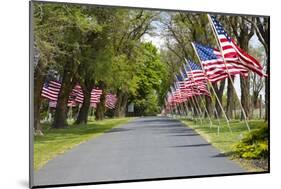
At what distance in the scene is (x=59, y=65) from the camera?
8102 millimetres

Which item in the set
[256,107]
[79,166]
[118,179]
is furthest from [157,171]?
[256,107]

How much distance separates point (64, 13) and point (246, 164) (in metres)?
3.47

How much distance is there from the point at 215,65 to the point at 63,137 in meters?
2.54

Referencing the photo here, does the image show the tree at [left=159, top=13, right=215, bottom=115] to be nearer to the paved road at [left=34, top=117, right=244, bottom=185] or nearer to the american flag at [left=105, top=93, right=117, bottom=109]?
the paved road at [left=34, top=117, right=244, bottom=185]

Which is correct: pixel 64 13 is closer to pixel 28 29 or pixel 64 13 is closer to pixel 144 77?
pixel 28 29

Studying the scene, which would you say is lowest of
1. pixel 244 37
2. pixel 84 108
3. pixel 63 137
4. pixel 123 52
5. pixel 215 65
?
pixel 63 137

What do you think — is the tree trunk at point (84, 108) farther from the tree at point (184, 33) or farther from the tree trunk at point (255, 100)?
the tree trunk at point (255, 100)

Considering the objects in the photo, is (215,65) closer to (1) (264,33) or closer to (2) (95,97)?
(1) (264,33)

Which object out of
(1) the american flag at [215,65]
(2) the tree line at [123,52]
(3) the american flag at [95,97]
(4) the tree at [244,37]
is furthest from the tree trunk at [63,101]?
(4) the tree at [244,37]

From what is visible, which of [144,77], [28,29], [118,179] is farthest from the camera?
[144,77]

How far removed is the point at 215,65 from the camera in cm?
912

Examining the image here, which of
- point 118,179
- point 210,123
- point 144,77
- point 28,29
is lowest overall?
point 118,179

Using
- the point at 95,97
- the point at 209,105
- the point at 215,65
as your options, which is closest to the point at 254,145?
the point at 209,105

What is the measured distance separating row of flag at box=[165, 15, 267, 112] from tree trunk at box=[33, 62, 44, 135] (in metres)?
2.09
